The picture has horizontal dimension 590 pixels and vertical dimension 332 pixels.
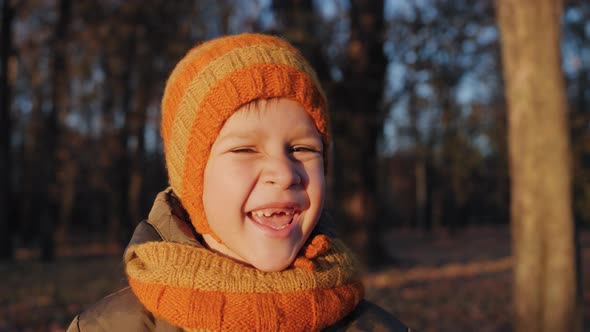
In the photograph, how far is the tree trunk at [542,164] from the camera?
411cm

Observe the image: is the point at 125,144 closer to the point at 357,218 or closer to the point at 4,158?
the point at 4,158

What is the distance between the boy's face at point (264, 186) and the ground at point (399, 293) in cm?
508

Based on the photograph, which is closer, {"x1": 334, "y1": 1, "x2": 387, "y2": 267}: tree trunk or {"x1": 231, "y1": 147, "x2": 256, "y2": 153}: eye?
{"x1": 231, "y1": 147, "x2": 256, "y2": 153}: eye

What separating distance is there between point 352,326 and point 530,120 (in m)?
2.89

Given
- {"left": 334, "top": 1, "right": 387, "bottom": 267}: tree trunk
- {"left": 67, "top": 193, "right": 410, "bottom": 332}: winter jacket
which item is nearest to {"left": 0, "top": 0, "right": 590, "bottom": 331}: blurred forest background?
{"left": 334, "top": 1, "right": 387, "bottom": 267}: tree trunk

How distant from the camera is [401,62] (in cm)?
1003

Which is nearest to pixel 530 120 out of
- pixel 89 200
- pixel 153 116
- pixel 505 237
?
pixel 153 116

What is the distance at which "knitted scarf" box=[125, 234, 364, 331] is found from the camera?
5.28ft

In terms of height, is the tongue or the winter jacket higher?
the tongue

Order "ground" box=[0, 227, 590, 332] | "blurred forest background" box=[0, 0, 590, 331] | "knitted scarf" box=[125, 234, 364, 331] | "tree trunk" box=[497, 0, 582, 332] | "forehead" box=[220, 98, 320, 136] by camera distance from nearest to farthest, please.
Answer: "knitted scarf" box=[125, 234, 364, 331] < "forehead" box=[220, 98, 320, 136] < "tree trunk" box=[497, 0, 582, 332] < "ground" box=[0, 227, 590, 332] < "blurred forest background" box=[0, 0, 590, 331]

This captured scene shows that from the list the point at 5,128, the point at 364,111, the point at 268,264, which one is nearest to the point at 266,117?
the point at 268,264

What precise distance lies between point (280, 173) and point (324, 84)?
836cm

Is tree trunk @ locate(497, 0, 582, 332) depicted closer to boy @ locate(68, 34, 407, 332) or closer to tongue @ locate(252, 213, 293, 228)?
boy @ locate(68, 34, 407, 332)

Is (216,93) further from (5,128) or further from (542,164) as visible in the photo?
(5,128)
